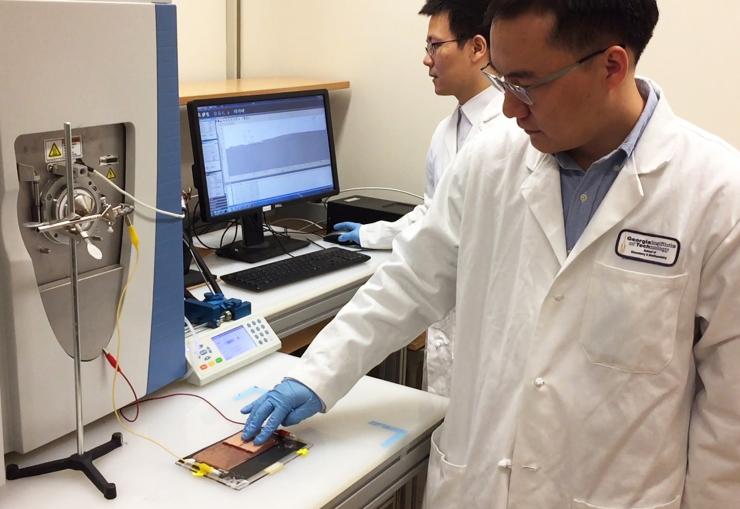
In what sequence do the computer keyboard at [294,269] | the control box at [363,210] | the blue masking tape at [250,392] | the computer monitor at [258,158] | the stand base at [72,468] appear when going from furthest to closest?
the control box at [363,210] → the computer monitor at [258,158] → the computer keyboard at [294,269] → the blue masking tape at [250,392] → the stand base at [72,468]

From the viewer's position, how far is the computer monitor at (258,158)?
2.26m

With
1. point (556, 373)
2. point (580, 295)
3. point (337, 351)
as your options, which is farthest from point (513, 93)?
point (337, 351)

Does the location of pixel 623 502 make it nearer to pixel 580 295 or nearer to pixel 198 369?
pixel 580 295

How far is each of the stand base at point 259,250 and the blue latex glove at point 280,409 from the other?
106 cm

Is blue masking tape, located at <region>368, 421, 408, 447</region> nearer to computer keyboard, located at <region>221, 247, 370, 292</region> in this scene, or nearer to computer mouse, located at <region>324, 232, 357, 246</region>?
computer keyboard, located at <region>221, 247, 370, 292</region>

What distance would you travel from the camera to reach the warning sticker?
1.16 m

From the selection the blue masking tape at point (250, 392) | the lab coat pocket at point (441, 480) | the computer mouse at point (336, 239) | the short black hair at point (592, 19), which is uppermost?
the short black hair at point (592, 19)

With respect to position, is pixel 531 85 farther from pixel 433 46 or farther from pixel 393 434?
pixel 433 46

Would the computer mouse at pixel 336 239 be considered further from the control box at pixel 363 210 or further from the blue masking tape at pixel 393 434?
the blue masking tape at pixel 393 434

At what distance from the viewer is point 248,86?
2654mm

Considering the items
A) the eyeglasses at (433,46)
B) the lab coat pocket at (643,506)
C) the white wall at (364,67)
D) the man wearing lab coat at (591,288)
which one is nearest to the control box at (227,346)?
the man wearing lab coat at (591,288)

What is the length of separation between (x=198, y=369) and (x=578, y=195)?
0.81 m

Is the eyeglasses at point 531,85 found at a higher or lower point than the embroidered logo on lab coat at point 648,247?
higher

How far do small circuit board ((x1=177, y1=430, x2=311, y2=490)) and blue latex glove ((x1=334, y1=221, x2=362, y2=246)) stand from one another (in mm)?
1269
